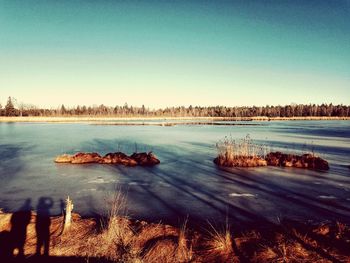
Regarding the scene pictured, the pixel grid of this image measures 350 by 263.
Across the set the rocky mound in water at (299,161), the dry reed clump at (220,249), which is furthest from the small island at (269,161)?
the dry reed clump at (220,249)

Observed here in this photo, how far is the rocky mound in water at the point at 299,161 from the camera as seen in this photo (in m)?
16.7

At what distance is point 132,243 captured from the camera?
679cm

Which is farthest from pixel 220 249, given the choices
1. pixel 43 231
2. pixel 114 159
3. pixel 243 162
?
pixel 114 159

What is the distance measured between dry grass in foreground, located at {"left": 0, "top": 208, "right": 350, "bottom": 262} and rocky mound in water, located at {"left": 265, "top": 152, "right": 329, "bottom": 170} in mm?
9989

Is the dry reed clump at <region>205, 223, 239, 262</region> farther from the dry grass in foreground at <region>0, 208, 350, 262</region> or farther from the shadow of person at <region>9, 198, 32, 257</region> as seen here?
the shadow of person at <region>9, 198, 32, 257</region>

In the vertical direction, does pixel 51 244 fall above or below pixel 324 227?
below

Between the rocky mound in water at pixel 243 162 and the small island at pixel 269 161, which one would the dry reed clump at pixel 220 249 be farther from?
the small island at pixel 269 161

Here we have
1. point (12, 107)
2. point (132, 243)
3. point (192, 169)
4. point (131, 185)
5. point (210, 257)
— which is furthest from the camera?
point (12, 107)

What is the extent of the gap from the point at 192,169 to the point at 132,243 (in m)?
9.73

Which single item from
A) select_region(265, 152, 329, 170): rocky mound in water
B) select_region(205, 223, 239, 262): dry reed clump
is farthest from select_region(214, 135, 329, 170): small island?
select_region(205, 223, 239, 262): dry reed clump

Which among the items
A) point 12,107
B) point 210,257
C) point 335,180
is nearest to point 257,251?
point 210,257

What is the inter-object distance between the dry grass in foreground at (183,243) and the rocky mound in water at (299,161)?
9.99 metres

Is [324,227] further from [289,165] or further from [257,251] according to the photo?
[289,165]

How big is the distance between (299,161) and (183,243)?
12.3 meters
